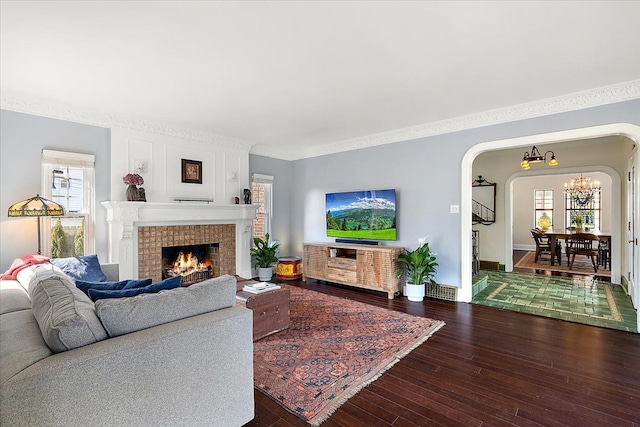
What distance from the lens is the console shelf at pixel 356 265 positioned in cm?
469

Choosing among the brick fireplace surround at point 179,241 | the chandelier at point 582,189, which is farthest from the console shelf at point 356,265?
the chandelier at point 582,189

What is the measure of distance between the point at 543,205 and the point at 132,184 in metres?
12.1

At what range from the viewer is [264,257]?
19.0 feet

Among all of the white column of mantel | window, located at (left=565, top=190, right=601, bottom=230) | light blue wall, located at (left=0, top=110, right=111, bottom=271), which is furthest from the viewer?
window, located at (left=565, top=190, right=601, bottom=230)

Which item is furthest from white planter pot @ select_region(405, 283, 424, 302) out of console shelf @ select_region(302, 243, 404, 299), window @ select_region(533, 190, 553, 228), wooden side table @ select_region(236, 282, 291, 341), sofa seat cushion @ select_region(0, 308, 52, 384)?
window @ select_region(533, 190, 553, 228)

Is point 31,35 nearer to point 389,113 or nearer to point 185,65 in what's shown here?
point 185,65

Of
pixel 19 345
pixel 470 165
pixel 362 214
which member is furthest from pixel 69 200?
pixel 470 165

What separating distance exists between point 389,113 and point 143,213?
3.65 m

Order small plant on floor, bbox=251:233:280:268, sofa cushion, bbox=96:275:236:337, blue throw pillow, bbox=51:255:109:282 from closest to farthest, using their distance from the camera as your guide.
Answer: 1. sofa cushion, bbox=96:275:236:337
2. blue throw pillow, bbox=51:255:109:282
3. small plant on floor, bbox=251:233:280:268

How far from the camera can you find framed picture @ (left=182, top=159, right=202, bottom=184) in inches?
194

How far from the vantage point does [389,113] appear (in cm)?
422

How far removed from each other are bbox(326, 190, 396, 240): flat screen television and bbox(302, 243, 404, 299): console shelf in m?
0.29

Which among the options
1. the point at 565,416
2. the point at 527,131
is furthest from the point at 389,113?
the point at 565,416

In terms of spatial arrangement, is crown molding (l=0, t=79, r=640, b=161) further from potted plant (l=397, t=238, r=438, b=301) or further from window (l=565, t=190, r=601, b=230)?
window (l=565, t=190, r=601, b=230)
